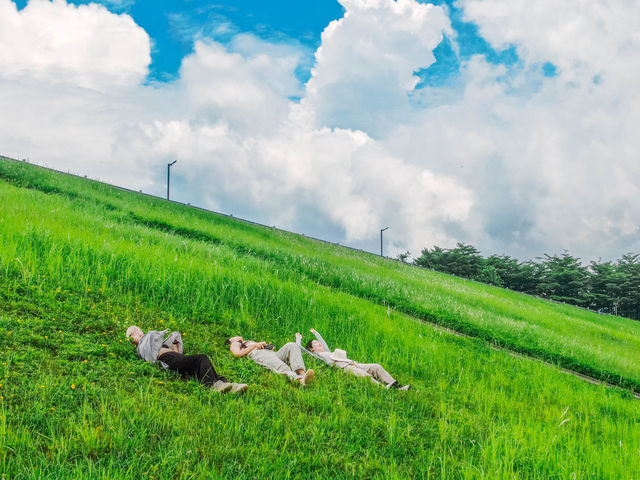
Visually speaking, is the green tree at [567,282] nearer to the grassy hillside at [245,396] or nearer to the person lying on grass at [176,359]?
the grassy hillside at [245,396]

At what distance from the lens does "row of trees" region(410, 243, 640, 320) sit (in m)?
52.0

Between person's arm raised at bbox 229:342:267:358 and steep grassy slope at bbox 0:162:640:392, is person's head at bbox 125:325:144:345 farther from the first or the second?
steep grassy slope at bbox 0:162:640:392

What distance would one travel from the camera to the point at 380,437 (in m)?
4.87

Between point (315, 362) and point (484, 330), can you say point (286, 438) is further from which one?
point (484, 330)

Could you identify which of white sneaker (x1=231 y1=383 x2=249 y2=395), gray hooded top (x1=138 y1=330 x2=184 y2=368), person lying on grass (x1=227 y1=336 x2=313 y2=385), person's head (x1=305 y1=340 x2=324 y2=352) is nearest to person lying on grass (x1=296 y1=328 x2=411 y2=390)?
person's head (x1=305 y1=340 x2=324 y2=352)

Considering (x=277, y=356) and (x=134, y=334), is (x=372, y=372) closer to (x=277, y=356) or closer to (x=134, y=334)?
(x=277, y=356)

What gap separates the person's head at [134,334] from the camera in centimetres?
632

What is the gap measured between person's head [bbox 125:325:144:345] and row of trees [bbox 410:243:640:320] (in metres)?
55.4

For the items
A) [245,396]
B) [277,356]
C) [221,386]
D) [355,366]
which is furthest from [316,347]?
[221,386]

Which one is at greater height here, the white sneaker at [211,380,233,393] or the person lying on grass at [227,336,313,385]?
the person lying on grass at [227,336,313,385]

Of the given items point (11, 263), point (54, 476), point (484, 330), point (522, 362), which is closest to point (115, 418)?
point (54, 476)

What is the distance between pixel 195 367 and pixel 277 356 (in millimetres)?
1518

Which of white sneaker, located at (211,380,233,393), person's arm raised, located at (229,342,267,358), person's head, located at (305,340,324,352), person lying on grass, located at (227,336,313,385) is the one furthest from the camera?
person's head, located at (305,340,324,352)

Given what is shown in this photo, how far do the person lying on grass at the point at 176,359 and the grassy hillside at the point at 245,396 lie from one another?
0.58 ft
